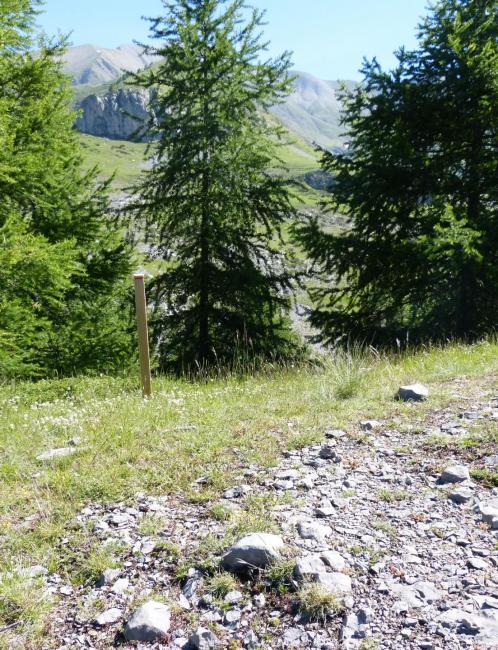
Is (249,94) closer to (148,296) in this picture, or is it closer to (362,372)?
(148,296)

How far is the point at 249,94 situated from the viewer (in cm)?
1311

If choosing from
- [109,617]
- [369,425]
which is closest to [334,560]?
[109,617]

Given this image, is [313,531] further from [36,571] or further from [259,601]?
[36,571]

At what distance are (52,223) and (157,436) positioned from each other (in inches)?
397

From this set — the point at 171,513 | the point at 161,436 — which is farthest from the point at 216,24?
the point at 171,513

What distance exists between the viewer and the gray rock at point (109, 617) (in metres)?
2.84

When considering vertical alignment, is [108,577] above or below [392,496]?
below

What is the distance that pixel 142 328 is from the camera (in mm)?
7336

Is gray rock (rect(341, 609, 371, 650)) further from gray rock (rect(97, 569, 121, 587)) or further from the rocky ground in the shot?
gray rock (rect(97, 569, 121, 587))

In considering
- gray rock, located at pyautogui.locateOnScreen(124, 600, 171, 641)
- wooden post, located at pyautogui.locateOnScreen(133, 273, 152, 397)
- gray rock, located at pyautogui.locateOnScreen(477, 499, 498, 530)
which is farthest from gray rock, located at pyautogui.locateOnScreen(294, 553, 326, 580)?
wooden post, located at pyautogui.locateOnScreen(133, 273, 152, 397)

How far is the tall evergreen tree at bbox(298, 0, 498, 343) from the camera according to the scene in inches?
442

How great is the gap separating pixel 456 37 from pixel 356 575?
470 inches

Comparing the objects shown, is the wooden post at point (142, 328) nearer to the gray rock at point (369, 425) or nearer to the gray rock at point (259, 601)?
the gray rock at point (369, 425)

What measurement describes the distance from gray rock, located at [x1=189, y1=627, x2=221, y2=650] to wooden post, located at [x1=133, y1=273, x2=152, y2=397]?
4835 millimetres
